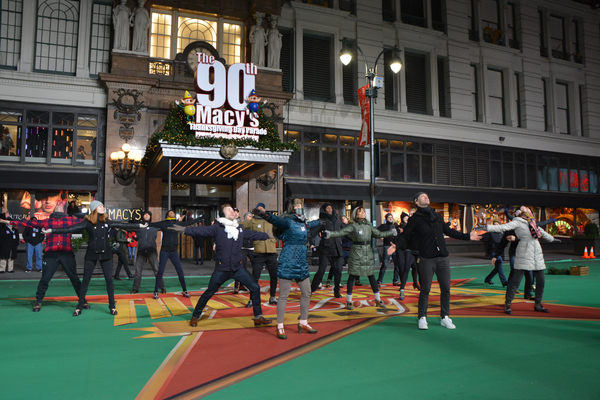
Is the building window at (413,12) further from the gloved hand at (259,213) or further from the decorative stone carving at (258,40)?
the gloved hand at (259,213)

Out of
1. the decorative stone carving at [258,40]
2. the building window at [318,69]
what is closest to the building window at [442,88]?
the building window at [318,69]

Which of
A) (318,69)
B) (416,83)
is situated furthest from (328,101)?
(416,83)

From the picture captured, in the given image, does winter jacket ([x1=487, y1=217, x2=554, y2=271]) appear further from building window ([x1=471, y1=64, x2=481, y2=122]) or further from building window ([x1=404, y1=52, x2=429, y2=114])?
building window ([x1=471, y1=64, x2=481, y2=122])

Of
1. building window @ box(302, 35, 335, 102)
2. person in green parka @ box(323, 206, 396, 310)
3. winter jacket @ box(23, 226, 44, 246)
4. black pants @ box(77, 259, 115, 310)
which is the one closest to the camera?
black pants @ box(77, 259, 115, 310)

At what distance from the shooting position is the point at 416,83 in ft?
81.9

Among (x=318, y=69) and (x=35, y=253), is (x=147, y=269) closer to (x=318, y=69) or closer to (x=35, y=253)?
(x=35, y=253)

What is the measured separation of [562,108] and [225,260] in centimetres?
2961

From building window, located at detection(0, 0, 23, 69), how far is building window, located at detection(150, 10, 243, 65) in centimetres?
548

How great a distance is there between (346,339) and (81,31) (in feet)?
62.4

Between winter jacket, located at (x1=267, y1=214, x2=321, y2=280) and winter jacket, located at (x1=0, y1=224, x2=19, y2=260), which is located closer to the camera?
winter jacket, located at (x1=267, y1=214, x2=321, y2=280)

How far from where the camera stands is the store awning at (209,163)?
46.2 feet

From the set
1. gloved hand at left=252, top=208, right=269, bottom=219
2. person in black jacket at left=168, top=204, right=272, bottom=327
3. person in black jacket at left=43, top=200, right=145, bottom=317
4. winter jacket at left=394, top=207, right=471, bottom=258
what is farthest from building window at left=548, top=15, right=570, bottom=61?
person in black jacket at left=43, top=200, right=145, bottom=317

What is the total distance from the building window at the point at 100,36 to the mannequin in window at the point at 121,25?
1.14 meters

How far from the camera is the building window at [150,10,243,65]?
1981 cm
